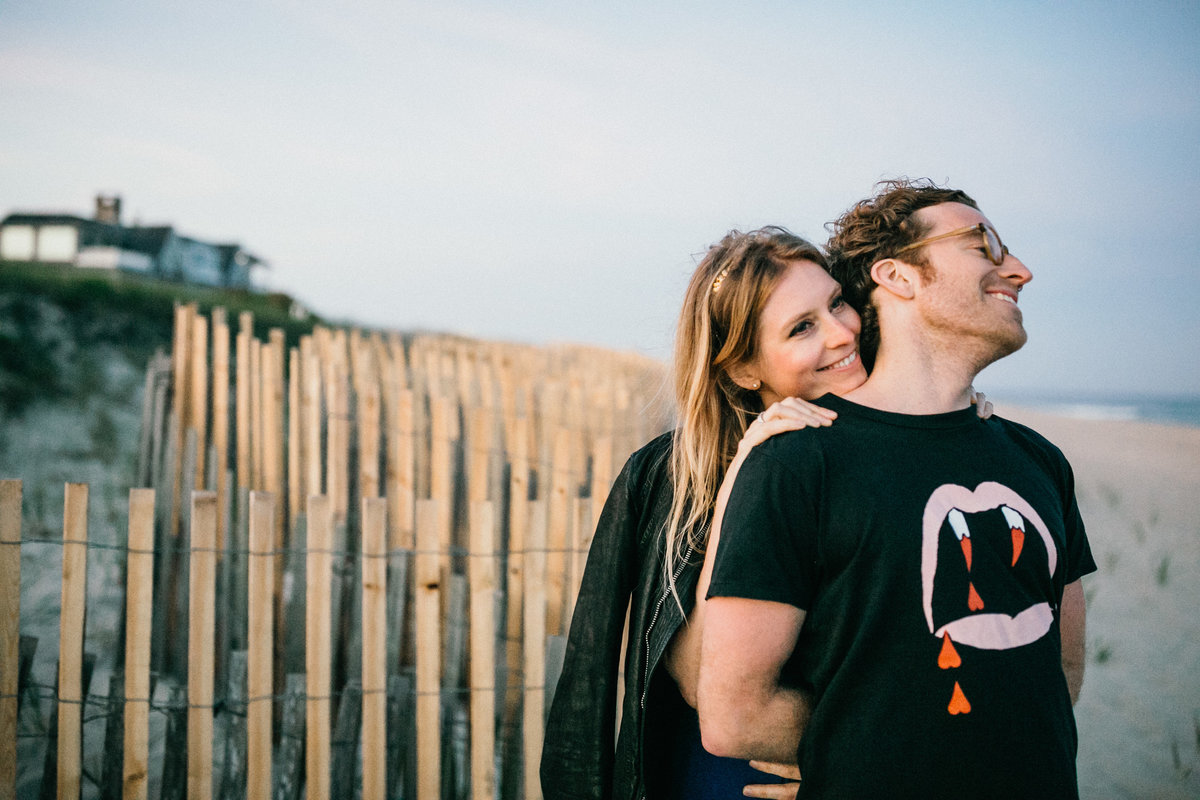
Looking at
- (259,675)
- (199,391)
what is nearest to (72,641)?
(259,675)

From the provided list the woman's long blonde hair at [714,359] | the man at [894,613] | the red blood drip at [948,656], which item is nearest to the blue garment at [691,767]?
the man at [894,613]

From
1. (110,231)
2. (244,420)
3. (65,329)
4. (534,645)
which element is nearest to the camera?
(534,645)

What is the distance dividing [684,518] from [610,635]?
1.15 feet

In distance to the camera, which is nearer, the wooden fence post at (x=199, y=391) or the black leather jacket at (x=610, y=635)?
the black leather jacket at (x=610, y=635)

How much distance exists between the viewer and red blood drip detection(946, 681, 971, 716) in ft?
4.68

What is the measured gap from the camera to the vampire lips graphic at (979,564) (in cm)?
145

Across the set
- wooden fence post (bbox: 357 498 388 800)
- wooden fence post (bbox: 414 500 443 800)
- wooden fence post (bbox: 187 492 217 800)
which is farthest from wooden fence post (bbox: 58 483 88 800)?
wooden fence post (bbox: 414 500 443 800)

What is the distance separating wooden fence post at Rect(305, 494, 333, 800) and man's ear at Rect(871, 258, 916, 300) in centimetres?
173

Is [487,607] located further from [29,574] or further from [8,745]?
[29,574]

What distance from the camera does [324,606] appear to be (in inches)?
100

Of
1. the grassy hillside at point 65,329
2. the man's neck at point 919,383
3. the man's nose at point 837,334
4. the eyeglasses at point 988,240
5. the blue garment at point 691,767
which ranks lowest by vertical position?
the blue garment at point 691,767

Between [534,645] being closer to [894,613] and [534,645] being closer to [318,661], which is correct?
[318,661]

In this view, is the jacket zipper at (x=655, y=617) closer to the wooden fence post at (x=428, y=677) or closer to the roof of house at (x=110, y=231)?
the wooden fence post at (x=428, y=677)

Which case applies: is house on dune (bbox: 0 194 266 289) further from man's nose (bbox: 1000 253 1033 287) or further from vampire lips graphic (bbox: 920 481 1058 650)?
vampire lips graphic (bbox: 920 481 1058 650)
